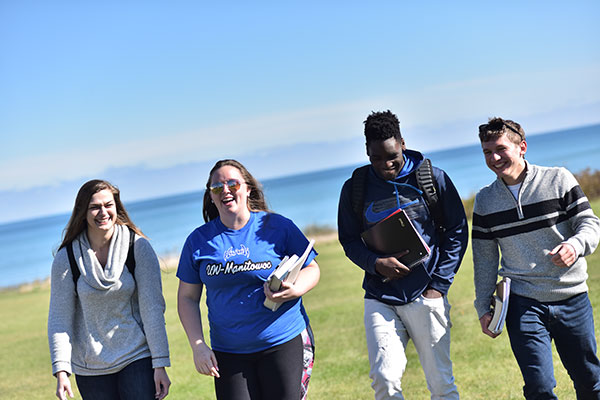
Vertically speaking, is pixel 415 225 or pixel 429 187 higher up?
pixel 429 187

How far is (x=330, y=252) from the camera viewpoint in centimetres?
1978

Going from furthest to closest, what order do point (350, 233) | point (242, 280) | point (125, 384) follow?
point (350, 233) < point (125, 384) < point (242, 280)

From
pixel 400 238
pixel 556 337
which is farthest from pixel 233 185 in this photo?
pixel 556 337

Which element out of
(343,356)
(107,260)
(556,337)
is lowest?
(343,356)

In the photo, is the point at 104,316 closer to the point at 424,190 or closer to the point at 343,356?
the point at 424,190

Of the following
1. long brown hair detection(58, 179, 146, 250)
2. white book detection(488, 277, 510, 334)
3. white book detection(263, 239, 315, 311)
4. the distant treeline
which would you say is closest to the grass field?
white book detection(488, 277, 510, 334)

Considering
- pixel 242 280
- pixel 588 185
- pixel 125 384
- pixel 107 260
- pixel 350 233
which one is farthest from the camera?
pixel 588 185

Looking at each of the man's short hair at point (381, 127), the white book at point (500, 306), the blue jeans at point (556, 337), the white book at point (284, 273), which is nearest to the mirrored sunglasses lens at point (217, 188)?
the white book at point (284, 273)

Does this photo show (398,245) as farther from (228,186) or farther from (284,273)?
(228,186)

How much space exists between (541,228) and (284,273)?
1.74m

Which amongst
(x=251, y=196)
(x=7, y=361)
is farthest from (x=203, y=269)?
(x=7, y=361)

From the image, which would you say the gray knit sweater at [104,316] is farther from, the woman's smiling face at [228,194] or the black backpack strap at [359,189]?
the black backpack strap at [359,189]

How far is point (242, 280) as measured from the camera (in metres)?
4.44

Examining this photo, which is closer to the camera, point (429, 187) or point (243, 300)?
point (243, 300)
